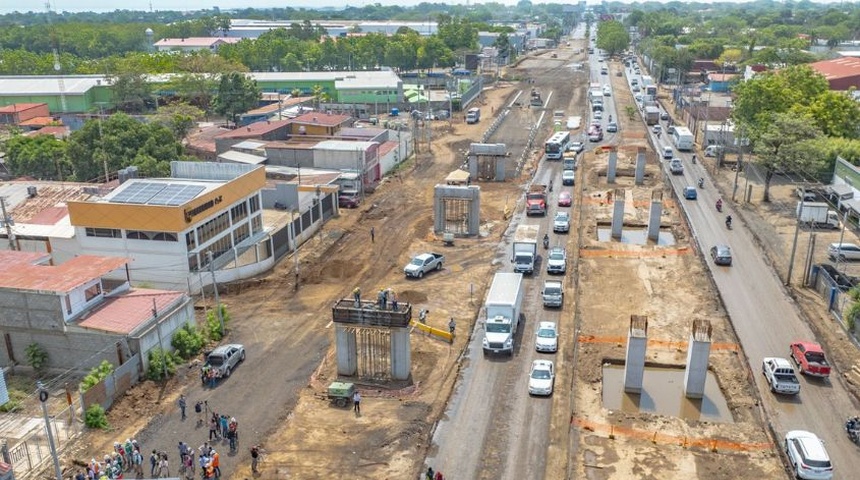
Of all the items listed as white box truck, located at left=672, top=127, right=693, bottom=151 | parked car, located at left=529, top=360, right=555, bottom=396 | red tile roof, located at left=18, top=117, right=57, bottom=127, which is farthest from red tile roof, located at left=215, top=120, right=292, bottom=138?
parked car, located at left=529, top=360, right=555, bottom=396

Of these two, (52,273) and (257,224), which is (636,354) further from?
(257,224)

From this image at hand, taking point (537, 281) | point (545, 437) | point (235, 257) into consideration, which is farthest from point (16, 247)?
point (545, 437)

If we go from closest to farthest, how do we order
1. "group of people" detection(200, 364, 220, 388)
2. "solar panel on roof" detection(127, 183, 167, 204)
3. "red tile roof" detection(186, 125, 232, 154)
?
"group of people" detection(200, 364, 220, 388) < "solar panel on roof" detection(127, 183, 167, 204) < "red tile roof" detection(186, 125, 232, 154)

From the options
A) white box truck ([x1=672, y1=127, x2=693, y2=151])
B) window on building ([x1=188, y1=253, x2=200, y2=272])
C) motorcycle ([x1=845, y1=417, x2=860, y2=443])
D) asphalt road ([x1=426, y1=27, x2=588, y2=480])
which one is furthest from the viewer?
white box truck ([x1=672, y1=127, x2=693, y2=151])

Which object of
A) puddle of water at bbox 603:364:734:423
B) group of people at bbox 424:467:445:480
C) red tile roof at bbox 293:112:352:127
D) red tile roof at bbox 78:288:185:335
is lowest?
puddle of water at bbox 603:364:734:423

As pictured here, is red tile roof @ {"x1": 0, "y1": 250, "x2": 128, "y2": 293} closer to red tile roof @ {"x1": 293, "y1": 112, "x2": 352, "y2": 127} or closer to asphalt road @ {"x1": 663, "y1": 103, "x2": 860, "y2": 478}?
asphalt road @ {"x1": 663, "y1": 103, "x2": 860, "y2": 478}

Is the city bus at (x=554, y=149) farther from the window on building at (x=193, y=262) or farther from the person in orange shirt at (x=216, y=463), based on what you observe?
the person in orange shirt at (x=216, y=463)

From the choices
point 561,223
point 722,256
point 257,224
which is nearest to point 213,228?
point 257,224

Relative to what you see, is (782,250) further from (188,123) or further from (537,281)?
(188,123)
